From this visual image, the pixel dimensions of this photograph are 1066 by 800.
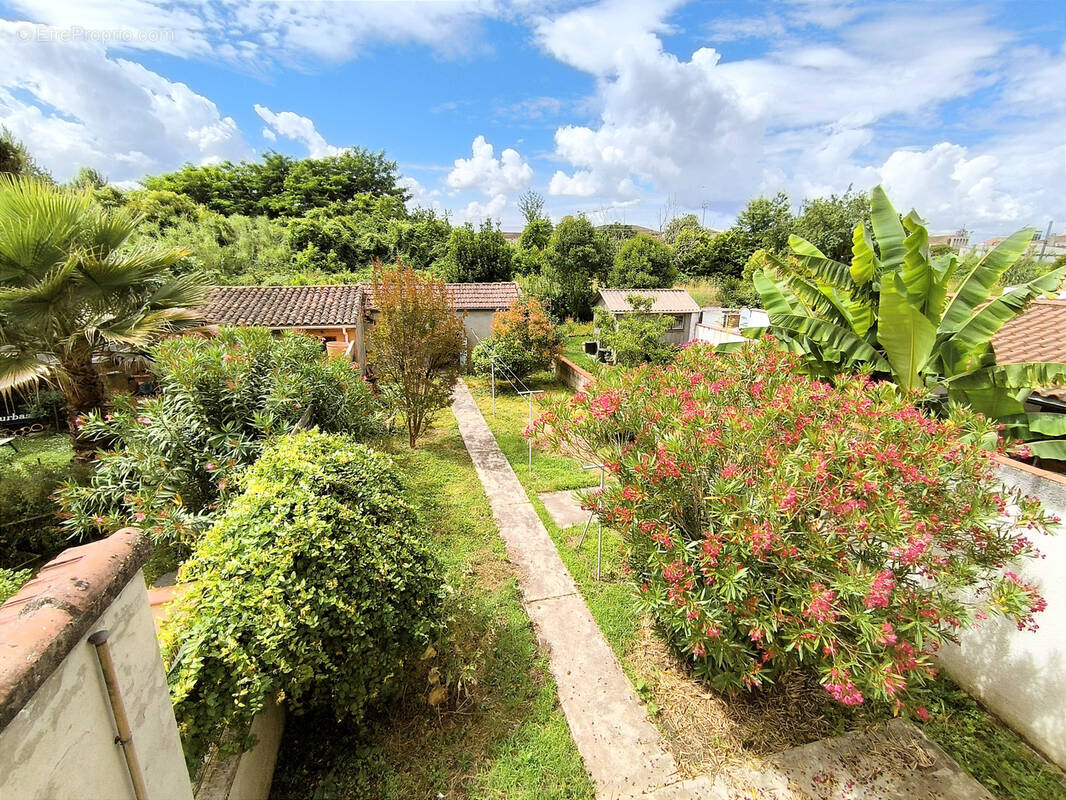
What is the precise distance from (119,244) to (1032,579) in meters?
11.7

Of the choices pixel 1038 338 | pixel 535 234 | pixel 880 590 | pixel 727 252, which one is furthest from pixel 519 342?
pixel 727 252

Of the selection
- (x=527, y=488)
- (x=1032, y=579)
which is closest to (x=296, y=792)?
(x=527, y=488)

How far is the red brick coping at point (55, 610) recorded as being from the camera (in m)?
1.32

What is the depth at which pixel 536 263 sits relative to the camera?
30.7 m

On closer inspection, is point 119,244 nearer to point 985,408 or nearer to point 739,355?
point 739,355

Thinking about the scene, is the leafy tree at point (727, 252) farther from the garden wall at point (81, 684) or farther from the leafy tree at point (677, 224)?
the garden wall at point (81, 684)

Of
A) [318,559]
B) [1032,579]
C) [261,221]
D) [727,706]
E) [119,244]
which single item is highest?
[261,221]

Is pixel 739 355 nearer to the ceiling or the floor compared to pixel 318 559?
nearer to the ceiling

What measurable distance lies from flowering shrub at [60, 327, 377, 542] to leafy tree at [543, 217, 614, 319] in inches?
951

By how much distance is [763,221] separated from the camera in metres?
37.2

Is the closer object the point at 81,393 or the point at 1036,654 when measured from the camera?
the point at 1036,654

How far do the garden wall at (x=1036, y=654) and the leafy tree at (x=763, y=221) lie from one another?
35900 mm

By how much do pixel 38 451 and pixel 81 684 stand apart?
46.7ft

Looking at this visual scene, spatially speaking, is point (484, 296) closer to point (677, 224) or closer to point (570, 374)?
point (570, 374)
